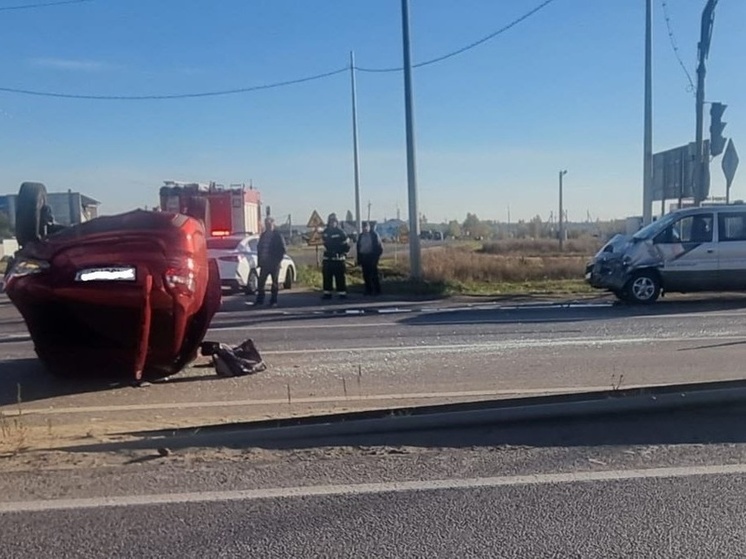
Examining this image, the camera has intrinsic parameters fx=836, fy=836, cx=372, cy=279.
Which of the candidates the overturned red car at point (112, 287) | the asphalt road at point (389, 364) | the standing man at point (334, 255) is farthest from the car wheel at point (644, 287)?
the overturned red car at point (112, 287)

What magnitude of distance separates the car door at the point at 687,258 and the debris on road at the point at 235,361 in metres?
9.87

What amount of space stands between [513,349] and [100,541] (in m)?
7.12

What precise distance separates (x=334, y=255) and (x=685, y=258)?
702 centimetres

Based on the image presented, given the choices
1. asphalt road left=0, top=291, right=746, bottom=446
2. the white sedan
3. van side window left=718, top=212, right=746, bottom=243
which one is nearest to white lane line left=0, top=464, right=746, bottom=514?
asphalt road left=0, top=291, right=746, bottom=446

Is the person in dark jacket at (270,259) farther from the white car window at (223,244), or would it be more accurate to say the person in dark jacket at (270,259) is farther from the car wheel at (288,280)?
the car wheel at (288,280)


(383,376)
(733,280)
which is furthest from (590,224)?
(383,376)

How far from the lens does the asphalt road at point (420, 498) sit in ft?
13.2

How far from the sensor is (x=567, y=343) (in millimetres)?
10906

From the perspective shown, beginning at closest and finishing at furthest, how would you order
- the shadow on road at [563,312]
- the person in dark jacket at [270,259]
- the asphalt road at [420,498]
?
the asphalt road at [420,498], the shadow on road at [563,312], the person in dark jacket at [270,259]

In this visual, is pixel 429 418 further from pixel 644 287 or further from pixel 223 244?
pixel 223 244

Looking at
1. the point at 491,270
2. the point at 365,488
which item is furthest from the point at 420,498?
the point at 491,270

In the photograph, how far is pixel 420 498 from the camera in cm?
457

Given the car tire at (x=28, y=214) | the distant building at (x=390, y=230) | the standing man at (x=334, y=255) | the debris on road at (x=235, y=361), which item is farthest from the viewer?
the distant building at (x=390, y=230)

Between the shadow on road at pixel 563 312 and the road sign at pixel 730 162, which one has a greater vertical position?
the road sign at pixel 730 162
